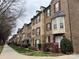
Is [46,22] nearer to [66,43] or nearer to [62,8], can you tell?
[62,8]

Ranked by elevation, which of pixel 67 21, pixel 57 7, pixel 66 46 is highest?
pixel 57 7

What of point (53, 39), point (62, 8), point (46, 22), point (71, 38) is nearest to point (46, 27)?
point (46, 22)

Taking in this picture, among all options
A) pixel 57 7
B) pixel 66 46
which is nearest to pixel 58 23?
pixel 57 7

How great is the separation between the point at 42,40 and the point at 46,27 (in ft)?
11.0

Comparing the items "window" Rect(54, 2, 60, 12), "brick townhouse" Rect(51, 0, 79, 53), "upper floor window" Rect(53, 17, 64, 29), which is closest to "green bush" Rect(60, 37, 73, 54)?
"brick townhouse" Rect(51, 0, 79, 53)

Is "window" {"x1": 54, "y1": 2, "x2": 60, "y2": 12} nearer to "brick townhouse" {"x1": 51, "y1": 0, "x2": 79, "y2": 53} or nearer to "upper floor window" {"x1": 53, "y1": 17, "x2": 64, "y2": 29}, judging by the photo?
"brick townhouse" {"x1": 51, "y1": 0, "x2": 79, "y2": 53}

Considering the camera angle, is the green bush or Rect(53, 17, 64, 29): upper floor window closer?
the green bush

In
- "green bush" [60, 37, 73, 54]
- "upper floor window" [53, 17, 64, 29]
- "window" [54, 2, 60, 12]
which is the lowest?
"green bush" [60, 37, 73, 54]

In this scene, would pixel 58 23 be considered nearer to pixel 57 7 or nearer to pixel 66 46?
pixel 57 7

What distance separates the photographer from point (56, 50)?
30.4m

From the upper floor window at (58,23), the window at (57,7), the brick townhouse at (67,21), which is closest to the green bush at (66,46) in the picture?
the brick townhouse at (67,21)

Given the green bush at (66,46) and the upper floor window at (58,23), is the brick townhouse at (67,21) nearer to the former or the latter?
the upper floor window at (58,23)

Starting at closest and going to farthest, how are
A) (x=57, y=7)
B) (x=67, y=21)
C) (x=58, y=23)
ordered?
(x=67, y=21) < (x=58, y=23) < (x=57, y=7)

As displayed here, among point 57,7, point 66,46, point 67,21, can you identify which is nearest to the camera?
point 66,46
